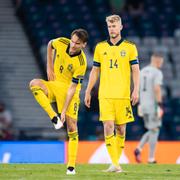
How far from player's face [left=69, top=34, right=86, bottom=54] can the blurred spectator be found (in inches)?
402

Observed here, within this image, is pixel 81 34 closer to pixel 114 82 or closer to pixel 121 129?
pixel 114 82

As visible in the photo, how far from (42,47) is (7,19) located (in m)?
2.42

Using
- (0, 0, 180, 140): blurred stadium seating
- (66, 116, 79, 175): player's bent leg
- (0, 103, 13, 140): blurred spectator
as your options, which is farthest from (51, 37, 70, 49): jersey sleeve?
(0, 0, 180, 140): blurred stadium seating

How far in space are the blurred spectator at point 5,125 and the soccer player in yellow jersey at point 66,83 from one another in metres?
9.85

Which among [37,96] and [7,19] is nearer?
[37,96]

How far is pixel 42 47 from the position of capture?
86.5 ft

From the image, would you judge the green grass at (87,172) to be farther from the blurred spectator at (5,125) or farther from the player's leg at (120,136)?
the blurred spectator at (5,125)

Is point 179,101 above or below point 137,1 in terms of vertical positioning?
below

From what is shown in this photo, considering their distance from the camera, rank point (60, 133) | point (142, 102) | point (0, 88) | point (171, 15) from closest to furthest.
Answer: point (142, 102), point (60, 133), point (0, 88), point (171, 15)

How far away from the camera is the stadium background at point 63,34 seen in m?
24.4

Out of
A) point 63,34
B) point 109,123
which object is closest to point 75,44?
point 109,123

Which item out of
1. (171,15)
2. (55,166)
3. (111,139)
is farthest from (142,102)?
(171,15)

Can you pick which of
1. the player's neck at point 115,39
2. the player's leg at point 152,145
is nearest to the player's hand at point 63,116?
the player's neck at point 115,39

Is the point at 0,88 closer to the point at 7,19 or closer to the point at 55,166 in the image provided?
the point at 7,19
